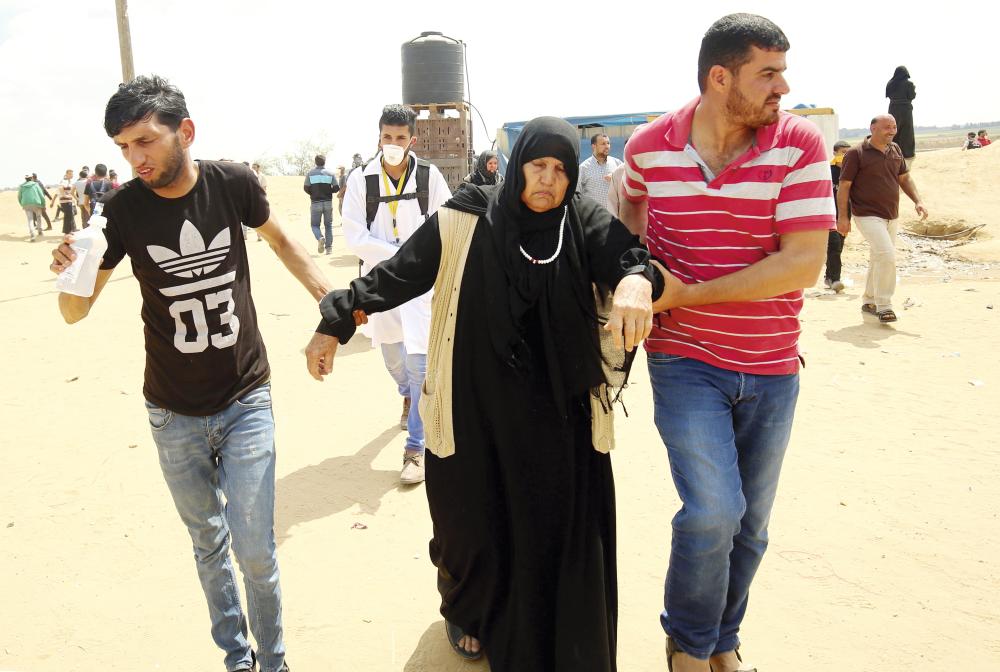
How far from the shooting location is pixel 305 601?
3.61 metres

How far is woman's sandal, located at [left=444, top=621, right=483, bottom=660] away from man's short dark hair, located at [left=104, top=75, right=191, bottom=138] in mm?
2160

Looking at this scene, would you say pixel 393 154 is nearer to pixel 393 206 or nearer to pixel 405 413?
pixel 393 206

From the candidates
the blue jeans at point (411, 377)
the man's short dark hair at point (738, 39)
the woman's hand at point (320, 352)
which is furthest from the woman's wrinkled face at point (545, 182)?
the blue jeans at point (411, 377)

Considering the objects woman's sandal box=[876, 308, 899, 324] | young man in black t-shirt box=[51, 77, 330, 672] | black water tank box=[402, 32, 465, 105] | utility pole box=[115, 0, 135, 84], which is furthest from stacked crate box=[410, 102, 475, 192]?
young man in black t-shirt box=[51, 77, 330, 672]

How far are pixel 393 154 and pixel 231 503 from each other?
9.34ft

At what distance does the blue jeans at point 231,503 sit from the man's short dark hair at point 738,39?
1.95 m

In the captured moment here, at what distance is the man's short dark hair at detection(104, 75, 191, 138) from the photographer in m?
2.54

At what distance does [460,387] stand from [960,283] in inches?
427

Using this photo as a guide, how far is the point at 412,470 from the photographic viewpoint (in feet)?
15.8

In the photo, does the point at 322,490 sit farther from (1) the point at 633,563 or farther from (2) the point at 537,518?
(2) the point at 537,518

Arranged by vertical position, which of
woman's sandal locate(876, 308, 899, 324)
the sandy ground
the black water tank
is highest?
the black water tank

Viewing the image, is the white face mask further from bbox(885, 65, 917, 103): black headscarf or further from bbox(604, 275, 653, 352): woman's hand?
bbox(885, 65, 917, 103): black headscarf

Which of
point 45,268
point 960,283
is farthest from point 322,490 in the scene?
point 45,268

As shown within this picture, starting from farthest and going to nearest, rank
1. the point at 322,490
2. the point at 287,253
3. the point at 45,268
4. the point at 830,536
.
A: 1. the point at 45,268
2. the point at 322,490
3. the point at 830,536
4. the point at 287,253
